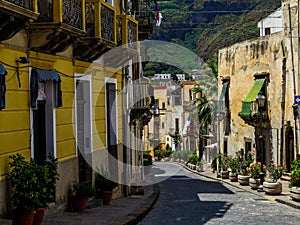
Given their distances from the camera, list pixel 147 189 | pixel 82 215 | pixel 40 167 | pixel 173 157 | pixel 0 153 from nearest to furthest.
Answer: pixel 0 153
pixel 40 167
pixel 82 215
pixel 147 189
pixel 173 157

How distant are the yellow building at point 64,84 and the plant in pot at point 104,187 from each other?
1.22 ft

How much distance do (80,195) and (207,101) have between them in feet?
113

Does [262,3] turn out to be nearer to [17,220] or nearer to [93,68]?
[93,68]

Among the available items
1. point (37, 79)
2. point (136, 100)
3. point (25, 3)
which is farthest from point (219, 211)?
point (25, 3)

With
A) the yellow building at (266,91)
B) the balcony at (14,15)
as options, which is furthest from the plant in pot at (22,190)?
the yellow building at (266,91)

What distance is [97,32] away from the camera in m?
14.3

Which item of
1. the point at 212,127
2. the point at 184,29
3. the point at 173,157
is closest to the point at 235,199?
the point at 212,127

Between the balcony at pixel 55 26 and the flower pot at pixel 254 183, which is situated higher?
the balcony at pixel 55 26

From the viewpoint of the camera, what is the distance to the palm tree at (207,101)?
154 ft

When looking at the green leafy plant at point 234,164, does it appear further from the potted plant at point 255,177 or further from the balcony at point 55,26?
the balcony at point 55,26

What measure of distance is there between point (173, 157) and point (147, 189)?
4218 centimetres

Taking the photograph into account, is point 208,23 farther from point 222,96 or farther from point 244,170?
point 244,170

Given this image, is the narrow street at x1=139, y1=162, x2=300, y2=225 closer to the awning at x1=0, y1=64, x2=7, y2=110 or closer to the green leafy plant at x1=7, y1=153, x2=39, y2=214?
the green leafy plant at x1=7, y1=153, x2=39, y2=214

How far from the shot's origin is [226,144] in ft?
130
